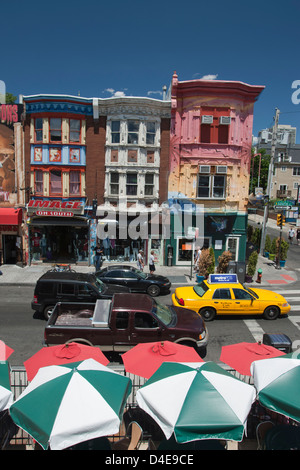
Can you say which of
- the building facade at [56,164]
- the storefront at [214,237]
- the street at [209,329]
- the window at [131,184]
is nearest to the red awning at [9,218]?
the building facade at [56,164]

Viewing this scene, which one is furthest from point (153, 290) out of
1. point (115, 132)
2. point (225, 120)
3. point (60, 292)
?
point (225, 120)

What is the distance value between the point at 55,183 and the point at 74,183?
4.15 feet

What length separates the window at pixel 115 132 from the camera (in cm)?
2155

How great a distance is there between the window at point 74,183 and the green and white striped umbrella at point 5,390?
666 inches

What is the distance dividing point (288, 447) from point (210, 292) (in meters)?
7.51

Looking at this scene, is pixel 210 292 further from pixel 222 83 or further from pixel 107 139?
pixel 222 83

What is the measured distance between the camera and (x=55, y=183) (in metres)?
21.8

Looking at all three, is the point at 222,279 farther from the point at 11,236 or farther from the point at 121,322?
the point at 11,236

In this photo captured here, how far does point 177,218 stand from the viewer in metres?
22.3

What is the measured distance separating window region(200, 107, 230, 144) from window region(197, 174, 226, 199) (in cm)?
238

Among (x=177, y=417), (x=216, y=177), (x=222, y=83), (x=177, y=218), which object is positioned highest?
(x=222, y=83)

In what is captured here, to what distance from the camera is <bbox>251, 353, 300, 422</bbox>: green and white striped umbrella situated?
17.1 feet

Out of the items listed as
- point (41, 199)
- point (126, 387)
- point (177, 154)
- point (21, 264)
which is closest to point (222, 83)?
point (177, 154)
